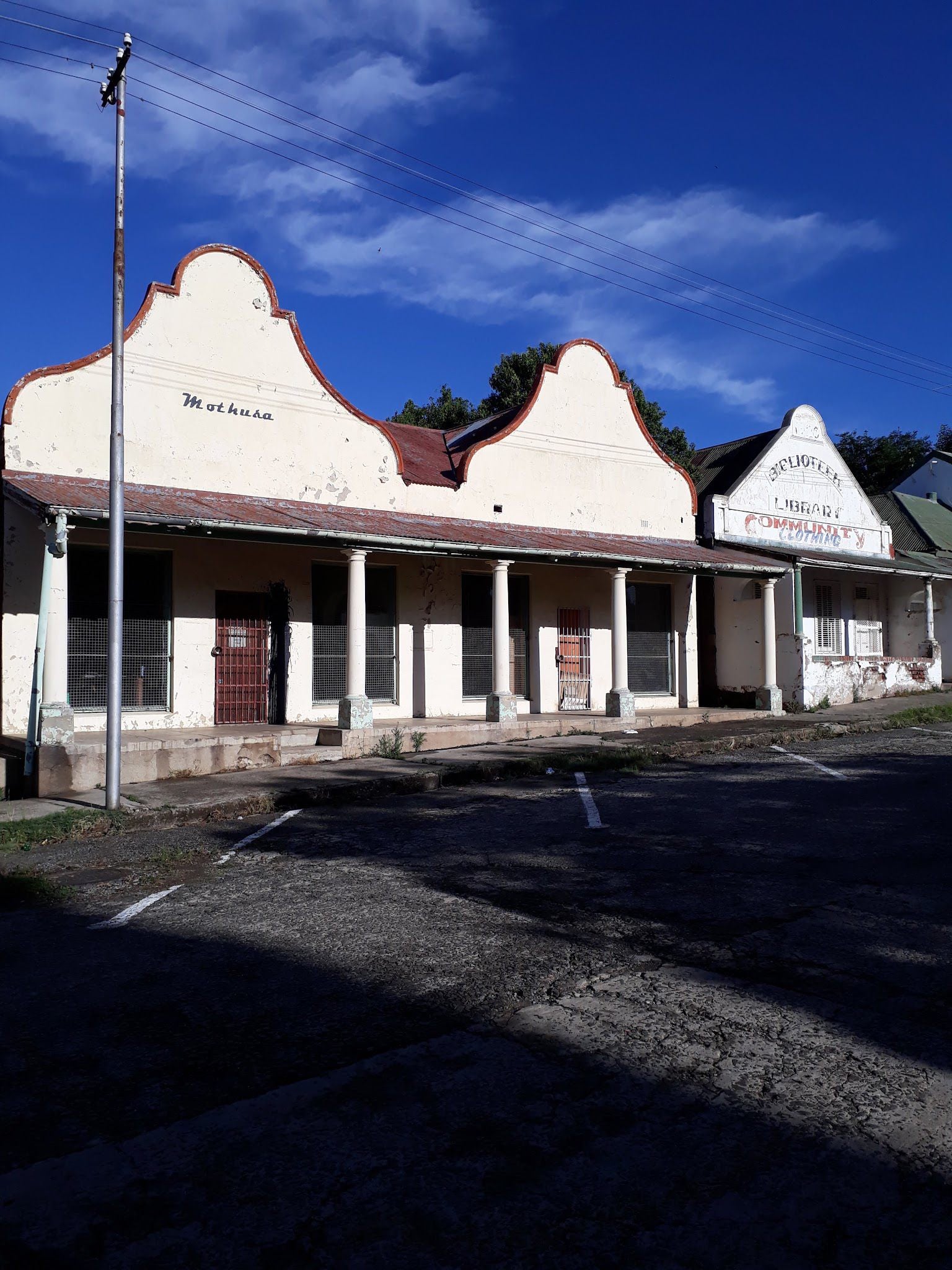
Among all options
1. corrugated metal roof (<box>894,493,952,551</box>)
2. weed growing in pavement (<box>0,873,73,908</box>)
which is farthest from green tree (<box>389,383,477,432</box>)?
weed growing in pavement (<box>0,873,73,908</box>)

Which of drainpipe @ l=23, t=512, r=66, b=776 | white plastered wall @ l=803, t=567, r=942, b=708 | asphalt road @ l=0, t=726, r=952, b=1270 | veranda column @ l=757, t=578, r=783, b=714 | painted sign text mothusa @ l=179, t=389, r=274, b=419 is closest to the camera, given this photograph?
asphalt road @ l=0, t=726, r=952, b=1270

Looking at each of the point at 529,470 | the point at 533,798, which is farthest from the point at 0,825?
the point at 529,470

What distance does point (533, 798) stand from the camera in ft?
33.5

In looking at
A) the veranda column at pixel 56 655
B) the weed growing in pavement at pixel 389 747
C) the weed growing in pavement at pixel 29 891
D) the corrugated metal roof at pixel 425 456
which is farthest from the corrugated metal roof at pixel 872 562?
the weed growing in pavement at pixel 29 891

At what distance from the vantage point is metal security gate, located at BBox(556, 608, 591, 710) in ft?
59.9

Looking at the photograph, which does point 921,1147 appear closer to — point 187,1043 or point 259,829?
point 187,1043

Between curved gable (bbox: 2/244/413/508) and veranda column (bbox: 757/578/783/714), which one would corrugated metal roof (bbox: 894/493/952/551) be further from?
curved gable (bbox: 2/244/413/508)

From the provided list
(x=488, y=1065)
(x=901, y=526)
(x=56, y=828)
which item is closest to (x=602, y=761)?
(x=56, y=828)

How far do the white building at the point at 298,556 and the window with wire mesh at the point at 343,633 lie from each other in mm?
37

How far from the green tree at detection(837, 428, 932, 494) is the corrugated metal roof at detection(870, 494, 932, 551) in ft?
62.2

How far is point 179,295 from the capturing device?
14.2 meters

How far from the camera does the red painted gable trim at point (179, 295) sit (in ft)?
41.7

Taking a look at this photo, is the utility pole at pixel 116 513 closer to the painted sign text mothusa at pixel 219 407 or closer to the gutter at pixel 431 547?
the gutter at pixel 431 547

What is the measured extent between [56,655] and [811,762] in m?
9.25
